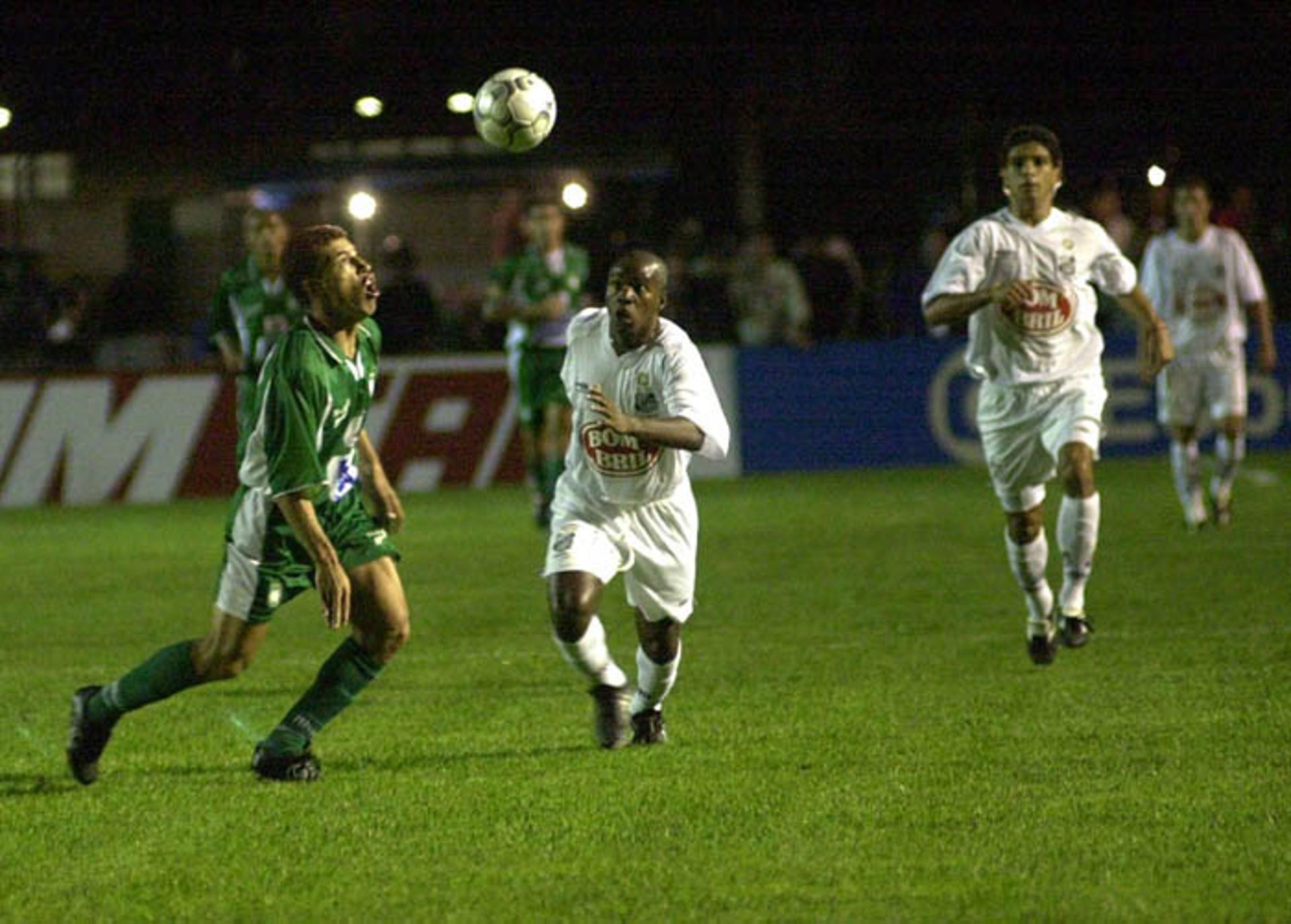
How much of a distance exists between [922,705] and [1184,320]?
26.3ft

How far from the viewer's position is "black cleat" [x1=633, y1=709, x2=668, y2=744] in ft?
24.6

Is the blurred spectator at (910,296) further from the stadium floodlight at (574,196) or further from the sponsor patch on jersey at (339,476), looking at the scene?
the sponsor patch on jersey at (339,476)

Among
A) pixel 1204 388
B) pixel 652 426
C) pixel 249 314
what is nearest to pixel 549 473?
pixel 249 314

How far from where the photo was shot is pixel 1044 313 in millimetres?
9516

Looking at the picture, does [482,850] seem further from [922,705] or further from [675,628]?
[922,705]

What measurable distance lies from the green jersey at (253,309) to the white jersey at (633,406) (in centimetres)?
679

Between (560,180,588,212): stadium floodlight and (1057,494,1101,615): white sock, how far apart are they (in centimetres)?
1295

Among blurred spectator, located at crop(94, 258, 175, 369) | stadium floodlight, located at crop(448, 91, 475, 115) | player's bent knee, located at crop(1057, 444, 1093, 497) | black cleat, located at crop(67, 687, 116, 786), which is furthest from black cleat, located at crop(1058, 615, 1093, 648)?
stadium floodlight, located at crop(448, 91, 475, 115)

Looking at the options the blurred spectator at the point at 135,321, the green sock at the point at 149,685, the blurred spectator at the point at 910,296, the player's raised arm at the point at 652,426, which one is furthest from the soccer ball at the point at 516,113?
the blurred spectator at the point at 910,296

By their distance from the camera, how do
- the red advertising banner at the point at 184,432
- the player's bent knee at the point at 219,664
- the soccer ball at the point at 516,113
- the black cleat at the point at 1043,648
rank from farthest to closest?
the red advertising banner at the point at 184,432 < the soccer ball at the point at 516,113 < the black cleat at the point at 1043,648 < the player's bent knee at the point at 219,664

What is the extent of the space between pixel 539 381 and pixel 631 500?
8.99 metres

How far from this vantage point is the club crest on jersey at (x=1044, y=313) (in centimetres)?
950

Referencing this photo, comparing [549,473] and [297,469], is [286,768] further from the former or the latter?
[549,473]

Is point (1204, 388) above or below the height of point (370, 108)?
below
